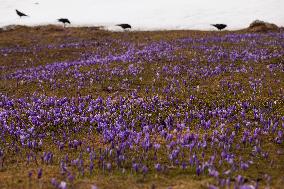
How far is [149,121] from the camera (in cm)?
1340

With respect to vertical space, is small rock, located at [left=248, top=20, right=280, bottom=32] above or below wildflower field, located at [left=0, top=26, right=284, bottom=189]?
above

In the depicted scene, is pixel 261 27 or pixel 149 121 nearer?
pixel 149 121

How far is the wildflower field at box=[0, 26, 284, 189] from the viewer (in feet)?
31.2

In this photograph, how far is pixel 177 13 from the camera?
174ft

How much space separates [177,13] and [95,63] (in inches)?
1202

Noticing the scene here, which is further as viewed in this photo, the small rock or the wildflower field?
the small rock

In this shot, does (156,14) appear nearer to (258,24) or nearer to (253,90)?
(258,24)

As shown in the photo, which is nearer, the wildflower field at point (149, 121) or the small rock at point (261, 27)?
the wildflower field at point (149, 121)

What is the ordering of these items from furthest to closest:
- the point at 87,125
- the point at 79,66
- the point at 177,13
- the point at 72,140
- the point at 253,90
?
1. the point at 177,13
2. the point at 79,66
3. the point at 253,90
4. the point at 87,125
5. the point at 72,140

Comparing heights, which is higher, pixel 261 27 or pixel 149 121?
pixel 261 27

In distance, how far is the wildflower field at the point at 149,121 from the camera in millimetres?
9500

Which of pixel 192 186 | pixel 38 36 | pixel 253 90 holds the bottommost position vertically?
pixel 192 186

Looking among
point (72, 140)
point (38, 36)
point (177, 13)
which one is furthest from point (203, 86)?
point (177, 13)

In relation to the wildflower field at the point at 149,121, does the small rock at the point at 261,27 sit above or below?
above
